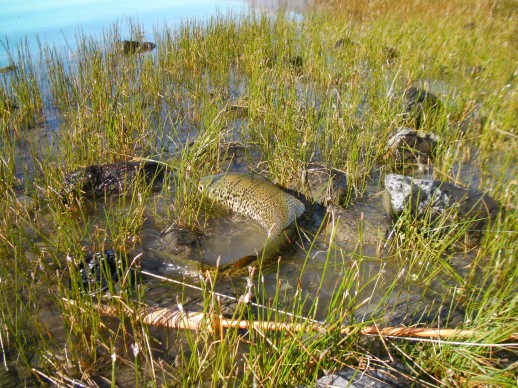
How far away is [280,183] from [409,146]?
1612 millimetres

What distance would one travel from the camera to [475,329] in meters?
2.23

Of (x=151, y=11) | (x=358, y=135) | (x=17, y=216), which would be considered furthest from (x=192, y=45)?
(x=151, y=11)

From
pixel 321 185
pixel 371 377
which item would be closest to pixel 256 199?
pixel 321 185

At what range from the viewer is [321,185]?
440 centimetres

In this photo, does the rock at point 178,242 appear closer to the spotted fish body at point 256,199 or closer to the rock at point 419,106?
the spotted fish body at point 256,199

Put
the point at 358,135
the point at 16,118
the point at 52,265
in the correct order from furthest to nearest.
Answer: the point at 16,118 < the point at 358,135 < the point at 52,265

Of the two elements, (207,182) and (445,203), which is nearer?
(445,203)

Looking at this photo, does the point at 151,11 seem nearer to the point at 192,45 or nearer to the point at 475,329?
the point at 192,45

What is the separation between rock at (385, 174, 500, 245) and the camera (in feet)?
11.6

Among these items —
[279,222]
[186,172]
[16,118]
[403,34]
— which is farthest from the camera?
[403,34]

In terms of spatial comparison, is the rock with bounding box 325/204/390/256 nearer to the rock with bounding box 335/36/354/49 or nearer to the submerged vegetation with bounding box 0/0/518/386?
the submerged vegetation with bounding box 0/0/518/386

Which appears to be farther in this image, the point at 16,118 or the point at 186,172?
the point at 16,118

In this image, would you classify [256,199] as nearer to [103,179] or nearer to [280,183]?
[280,183]

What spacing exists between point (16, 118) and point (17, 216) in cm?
283
